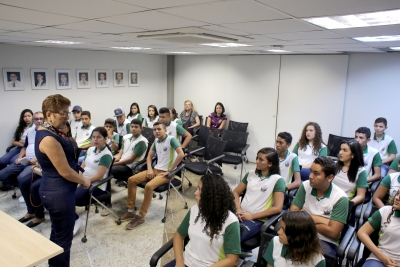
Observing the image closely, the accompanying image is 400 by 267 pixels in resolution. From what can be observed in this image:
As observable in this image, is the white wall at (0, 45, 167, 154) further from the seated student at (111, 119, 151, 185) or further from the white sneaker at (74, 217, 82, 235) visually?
the white sneaker at (74, 217, 82, 235)

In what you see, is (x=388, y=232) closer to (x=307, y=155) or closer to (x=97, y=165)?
(x=307, y=155)

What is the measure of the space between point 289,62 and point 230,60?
1371mm

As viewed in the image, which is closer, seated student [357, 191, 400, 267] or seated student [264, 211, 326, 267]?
seated student [264, 211, 326, 267]

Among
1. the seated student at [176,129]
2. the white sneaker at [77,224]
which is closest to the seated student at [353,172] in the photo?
the seated student at [176,129]

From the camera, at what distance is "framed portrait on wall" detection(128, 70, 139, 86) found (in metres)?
7.42

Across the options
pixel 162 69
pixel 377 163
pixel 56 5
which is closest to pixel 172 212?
pixel 377 163

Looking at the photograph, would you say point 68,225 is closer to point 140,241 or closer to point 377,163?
point 140,241

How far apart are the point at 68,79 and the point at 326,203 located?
5494 millimetres

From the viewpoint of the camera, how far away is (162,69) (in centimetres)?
818

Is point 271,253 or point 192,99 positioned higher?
point 192,99

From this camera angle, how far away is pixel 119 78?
7.17 metres

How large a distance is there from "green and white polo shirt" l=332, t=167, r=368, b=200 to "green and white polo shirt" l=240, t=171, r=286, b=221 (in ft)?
2.76

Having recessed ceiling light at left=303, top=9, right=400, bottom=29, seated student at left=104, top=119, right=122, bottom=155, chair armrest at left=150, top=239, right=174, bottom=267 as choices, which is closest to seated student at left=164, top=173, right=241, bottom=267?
chair armrest at left=150, top=239, right=174, bottom=267

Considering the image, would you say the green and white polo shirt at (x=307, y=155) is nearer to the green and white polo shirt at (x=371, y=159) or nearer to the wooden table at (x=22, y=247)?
the green and white polo shirt at (x=371, y=159)
